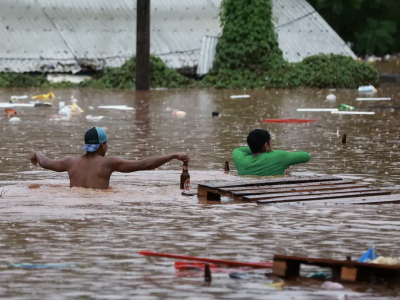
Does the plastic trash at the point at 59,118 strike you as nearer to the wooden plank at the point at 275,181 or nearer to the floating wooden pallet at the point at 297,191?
the wooden plank at the point at 275,181

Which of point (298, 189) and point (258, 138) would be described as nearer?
point (298, 189)

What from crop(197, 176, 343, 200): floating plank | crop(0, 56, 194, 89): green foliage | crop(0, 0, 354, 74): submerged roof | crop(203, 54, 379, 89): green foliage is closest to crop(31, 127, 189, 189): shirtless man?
crop(197, 176, 343, 200): floating plank

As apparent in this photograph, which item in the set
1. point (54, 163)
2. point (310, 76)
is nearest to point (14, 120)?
point (54, 163)

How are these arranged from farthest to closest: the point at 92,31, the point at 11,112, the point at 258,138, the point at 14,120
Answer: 1. the point at 92,31
2. the point at 11,112
3. the point at 14,120
4. the point at 258,138

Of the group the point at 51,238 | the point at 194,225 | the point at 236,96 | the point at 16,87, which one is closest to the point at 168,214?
the point at 194,225

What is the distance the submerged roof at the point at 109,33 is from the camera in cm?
3547

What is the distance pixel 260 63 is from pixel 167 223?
27.6m

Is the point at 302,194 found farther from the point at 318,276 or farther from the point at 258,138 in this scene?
the point at 318,276

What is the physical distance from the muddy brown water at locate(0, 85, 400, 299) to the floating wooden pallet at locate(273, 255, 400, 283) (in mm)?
96

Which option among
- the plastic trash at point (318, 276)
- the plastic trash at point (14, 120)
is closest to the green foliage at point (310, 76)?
the plastic trash at point (14, 120)

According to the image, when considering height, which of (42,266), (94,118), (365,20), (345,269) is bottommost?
(42,266)

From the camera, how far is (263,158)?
1223cm

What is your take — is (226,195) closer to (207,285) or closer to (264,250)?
(264,250)

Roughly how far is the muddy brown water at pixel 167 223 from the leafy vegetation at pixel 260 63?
16078mm
